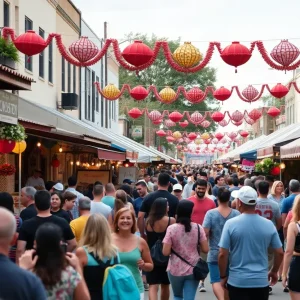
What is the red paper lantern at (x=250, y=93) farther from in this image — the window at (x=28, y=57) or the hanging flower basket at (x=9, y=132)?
the hanging flower basket at (x=9, y=132)

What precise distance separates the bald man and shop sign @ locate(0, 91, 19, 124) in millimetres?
6929

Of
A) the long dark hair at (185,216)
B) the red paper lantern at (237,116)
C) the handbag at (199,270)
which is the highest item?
the red paper lantern at (237,116)

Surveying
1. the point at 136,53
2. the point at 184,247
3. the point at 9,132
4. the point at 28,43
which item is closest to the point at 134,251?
the point at 184,247

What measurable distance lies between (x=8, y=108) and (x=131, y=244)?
4919 millimetres

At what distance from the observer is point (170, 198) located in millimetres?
11312

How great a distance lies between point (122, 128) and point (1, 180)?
43172mm

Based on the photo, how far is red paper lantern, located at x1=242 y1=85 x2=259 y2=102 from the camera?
2755 centimetres

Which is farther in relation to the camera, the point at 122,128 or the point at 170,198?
the point at 122,128

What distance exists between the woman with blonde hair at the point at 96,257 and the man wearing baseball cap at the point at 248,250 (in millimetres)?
1618

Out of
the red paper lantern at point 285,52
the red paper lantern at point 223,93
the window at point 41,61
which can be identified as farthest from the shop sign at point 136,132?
the red paper lantern at point 285,52

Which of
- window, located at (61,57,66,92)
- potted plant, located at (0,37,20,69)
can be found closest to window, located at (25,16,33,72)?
window, located at (61,57,66,92)

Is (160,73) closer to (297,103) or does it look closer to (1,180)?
(297,103)

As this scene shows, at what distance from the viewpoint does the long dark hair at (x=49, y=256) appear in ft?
16.1

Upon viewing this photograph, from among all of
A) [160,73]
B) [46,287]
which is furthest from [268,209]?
[160,73]
